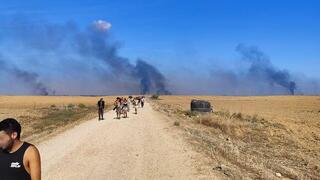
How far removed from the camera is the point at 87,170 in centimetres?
1432

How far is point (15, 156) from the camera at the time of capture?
237 inches

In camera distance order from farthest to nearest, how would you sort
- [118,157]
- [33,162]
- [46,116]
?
[46,116]
[118,157]
[33,162]

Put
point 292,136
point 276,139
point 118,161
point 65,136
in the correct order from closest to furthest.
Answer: point 118,161
point 65,136
point 276,139
point 292,136

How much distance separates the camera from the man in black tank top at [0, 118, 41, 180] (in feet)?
19.5

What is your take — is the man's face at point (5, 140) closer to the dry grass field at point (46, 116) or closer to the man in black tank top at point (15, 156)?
the man in black tank top at point (15, 156)

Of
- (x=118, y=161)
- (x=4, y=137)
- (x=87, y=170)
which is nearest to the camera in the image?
(x=4, y=137)

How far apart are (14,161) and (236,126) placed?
28114mm

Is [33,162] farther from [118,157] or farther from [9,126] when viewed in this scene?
[118,157]

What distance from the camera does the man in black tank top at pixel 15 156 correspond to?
596 centimetres

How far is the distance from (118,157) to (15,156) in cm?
1092

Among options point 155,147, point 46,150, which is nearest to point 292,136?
point 155,147

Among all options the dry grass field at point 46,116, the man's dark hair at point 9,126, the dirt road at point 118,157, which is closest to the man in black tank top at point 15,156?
the man's dark hair at point 9,126

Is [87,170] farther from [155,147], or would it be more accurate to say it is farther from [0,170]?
[0,170]

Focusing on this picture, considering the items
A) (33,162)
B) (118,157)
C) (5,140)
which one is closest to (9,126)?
(5,140)
